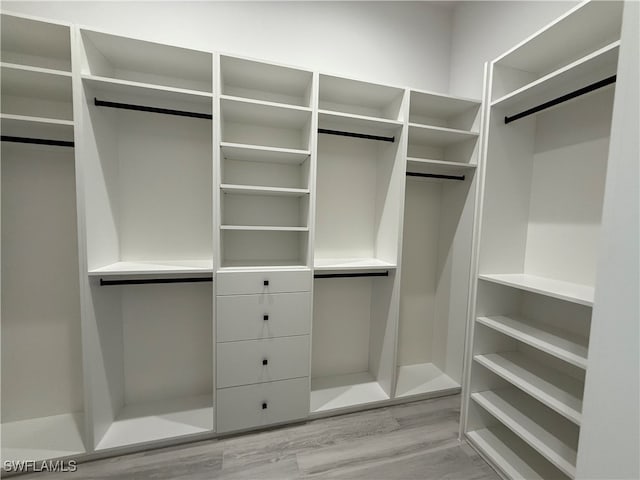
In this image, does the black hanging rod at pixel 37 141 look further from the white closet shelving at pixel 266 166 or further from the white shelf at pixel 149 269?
the white closet shelving at pixel 266 166

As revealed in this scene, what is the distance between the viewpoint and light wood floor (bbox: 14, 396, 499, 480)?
147 centimetres

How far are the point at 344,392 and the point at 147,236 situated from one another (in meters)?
1.85

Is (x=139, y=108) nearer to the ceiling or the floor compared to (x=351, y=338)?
nearer to the ceiling

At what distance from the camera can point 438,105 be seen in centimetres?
207

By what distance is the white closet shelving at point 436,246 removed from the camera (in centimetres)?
209

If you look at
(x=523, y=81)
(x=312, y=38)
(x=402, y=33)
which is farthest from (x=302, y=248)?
(x=402, y=33)

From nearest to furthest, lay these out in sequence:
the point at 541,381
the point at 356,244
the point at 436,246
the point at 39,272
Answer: the point at 541,381, the point at 39,272, the point at 356,244, the point at 436,246

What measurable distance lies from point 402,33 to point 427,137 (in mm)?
943

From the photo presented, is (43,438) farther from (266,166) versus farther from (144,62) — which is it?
(144,62)

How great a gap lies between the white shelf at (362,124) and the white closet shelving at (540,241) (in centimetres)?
62

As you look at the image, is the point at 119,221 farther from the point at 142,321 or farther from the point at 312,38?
the point at 312,38

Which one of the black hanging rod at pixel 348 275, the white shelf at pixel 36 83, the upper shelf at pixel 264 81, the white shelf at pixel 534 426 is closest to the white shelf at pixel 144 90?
the white shelf at pixel 36 83

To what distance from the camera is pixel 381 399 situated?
2.00 meters

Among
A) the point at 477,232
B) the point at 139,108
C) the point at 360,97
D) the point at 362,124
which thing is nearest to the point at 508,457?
the point at 477,232
